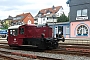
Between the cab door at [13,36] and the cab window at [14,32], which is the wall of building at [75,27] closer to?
the cab door at [13,36]

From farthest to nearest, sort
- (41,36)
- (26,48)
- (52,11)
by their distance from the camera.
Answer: (52,11)
(26,48)
(41,36)

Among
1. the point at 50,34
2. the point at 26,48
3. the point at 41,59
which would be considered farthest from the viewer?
the point at 26,48

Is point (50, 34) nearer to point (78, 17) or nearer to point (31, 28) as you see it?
point (31, 28)

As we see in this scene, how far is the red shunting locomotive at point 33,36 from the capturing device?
630 inches

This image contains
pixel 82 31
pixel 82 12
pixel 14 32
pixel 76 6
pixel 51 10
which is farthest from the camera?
pixel 51 10

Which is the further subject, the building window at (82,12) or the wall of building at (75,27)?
the building window at (82,12)

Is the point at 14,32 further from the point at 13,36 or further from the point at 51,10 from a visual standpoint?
the point at 51,10

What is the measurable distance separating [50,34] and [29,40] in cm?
187

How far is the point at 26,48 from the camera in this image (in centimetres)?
1858

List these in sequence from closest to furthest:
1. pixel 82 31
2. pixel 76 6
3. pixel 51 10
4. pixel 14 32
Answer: pixel 14 32
pixel 82 31
pixel 76 6
pixel 51 10

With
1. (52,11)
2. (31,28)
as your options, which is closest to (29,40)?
(31,28)

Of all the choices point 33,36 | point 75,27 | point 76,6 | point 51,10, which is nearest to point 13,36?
point 33,36

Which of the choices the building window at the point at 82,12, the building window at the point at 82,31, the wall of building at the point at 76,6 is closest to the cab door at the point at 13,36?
the building window at the point at 82,31

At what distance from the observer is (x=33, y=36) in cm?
1698
